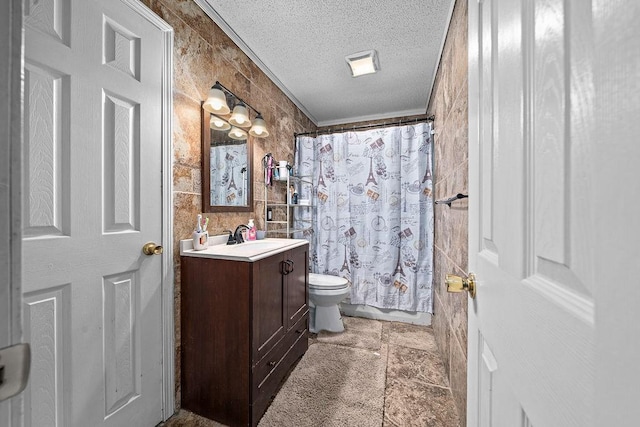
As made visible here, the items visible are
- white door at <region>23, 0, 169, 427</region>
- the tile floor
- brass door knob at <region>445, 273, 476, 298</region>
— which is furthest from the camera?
the tile floor

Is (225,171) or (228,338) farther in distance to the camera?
(225,171)

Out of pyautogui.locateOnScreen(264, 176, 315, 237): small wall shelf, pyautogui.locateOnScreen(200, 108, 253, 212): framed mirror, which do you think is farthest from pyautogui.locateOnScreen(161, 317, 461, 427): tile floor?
pyautogui.locateOnScreen(200, 108, 253, 212): framed mirror

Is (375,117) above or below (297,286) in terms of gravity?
above

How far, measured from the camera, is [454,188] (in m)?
1.46

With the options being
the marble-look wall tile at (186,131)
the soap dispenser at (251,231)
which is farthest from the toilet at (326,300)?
the marble-look wall tile at (186,131)

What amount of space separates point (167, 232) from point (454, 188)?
163cm

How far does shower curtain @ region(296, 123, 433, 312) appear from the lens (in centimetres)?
231

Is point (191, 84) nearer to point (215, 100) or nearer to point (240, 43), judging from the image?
point (215, 100)

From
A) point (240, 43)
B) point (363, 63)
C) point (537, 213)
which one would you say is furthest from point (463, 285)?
point (240, 43)

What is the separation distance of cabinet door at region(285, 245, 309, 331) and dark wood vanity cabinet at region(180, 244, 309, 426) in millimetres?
211

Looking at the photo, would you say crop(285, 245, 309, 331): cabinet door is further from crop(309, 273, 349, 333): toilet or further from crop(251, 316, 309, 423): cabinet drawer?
crop(309, 273, 349, 333): toilet

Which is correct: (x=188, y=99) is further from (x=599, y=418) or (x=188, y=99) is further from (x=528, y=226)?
(x=599, y=418)

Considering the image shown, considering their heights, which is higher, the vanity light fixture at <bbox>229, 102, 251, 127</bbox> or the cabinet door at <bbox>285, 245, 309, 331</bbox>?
the vanity light fixture at <bbox>229, 102, 251, 127</bbox>

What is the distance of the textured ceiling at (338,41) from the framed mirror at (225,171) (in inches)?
27.4
